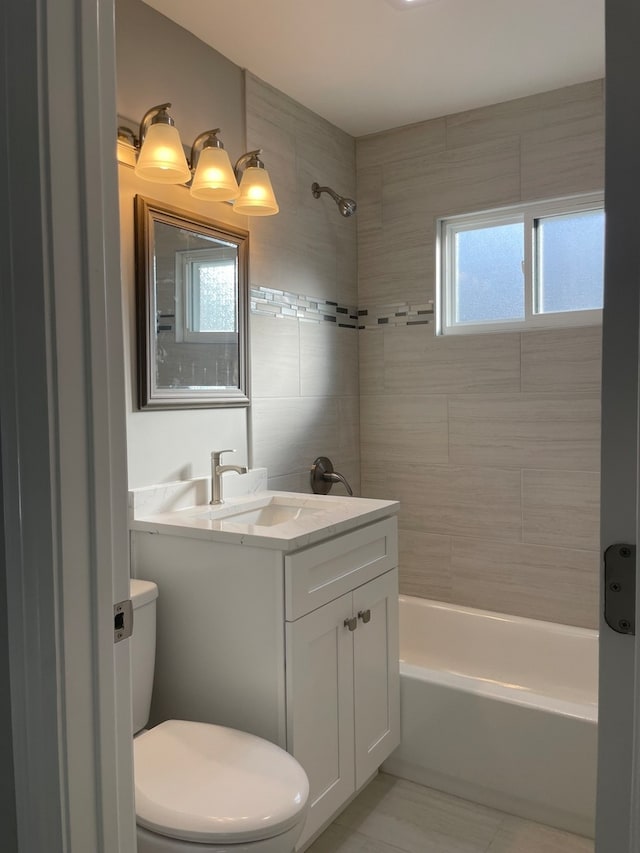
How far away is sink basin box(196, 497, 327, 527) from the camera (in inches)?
89.6

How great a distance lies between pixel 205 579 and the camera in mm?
1911

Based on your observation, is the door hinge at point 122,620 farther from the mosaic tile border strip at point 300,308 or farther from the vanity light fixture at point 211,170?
the mosaic tile border strip at point 300,308

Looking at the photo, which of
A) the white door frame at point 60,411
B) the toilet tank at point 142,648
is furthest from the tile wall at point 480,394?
the white door frame at point 60,411

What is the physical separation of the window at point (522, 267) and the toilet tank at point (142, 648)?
184cm

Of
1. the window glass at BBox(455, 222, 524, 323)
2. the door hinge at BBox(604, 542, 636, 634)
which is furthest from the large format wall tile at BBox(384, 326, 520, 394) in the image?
the door hinge at BBox(604, 542, 636, 634)

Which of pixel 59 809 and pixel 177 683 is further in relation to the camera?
pixel 177 683

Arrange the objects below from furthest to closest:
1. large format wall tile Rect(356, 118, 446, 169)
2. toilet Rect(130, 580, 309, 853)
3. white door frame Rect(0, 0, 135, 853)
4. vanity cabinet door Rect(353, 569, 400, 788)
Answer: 1. large format wall tile Rect(356, 118, 446, 169)
2. vanity cabinet door Rect(353, 569, 400, 788)
3. toilet Rect(130, 580, 309, 853)
4. white door frame Rect(0, 0, 135, 853)

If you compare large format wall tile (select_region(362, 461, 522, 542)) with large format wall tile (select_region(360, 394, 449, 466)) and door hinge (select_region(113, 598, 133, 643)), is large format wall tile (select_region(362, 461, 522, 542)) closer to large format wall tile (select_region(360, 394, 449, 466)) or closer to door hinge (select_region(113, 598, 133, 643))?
large format wall tile (select_region(360, 394, 449, 466))

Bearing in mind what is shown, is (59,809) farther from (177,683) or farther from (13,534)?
(177,683)

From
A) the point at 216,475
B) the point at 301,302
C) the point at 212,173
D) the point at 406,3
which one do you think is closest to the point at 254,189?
the point at 212,173

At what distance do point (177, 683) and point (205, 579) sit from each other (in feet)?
1.12

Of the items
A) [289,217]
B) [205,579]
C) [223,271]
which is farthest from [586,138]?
[205,579]

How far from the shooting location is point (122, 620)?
970 millimetres

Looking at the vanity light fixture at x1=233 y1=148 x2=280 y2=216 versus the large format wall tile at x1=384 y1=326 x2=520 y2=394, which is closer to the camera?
the vanity light fixture at x1=233 y1=148 x2=280 y2=216
